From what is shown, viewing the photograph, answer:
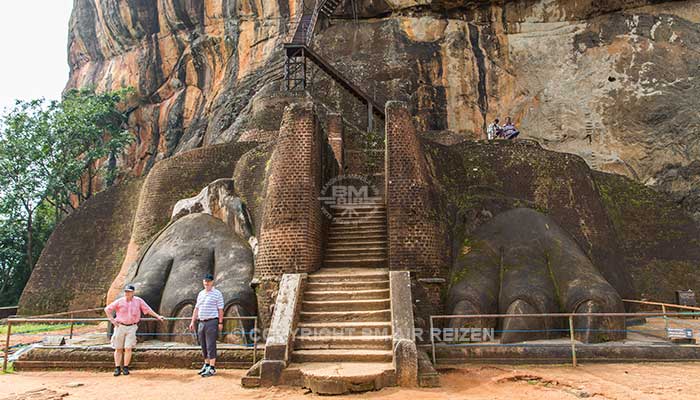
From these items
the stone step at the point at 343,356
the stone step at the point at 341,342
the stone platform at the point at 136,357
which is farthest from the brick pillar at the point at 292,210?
the stone step at the point at 343,356

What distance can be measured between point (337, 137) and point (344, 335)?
24.7 ft

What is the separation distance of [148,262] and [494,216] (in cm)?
733

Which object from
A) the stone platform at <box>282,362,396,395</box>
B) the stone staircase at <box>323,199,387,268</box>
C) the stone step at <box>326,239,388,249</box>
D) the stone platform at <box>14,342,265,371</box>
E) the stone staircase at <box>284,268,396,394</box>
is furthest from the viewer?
the stone step at <box>326,239,388,249</box>

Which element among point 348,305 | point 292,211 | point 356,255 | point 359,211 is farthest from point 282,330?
point 359,211

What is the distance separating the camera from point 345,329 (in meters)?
7.72

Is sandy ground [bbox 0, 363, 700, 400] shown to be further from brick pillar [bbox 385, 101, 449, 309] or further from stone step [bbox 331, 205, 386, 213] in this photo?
stone step [bbox 331, 205, 386, 213]

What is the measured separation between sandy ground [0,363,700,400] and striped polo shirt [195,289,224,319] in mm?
882

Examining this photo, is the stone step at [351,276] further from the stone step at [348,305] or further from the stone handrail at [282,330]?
the stone step at [348,305]

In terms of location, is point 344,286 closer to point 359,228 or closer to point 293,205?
point 293,205

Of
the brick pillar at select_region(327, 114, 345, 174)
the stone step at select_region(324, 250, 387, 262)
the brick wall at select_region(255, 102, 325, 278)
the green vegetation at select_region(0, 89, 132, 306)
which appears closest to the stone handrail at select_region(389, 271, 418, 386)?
the stone step at select_region(324, 250, 387, 262)

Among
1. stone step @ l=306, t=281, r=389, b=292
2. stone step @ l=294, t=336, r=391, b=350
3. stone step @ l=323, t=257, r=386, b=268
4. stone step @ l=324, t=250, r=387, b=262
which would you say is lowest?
stone step @ l=294, t=336, r=391, b=350

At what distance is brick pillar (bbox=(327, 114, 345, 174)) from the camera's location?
14004mm

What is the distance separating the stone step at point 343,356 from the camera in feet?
23.4

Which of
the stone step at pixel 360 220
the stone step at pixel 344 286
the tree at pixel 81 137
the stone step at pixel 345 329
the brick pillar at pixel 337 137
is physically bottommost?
the stone step at pixel 345 329
